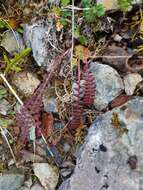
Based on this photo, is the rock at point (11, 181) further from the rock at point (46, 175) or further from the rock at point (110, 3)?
the rock at point (110, 3)

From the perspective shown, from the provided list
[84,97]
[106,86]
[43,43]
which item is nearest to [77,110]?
[84,97]

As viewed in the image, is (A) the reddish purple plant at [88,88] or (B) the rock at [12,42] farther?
(B) the rock at [12,42]

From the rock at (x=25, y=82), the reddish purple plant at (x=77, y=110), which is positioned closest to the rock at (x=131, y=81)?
the reddish purple plant at (x=77, y=110)

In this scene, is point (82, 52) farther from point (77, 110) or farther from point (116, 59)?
point (77, 110)

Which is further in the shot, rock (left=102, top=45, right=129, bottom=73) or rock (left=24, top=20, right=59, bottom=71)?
rock (left=24, top=20, right=59, bottom=71)

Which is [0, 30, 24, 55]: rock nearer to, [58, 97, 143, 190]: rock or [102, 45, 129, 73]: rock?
[102, 45, 129, 73]: rock

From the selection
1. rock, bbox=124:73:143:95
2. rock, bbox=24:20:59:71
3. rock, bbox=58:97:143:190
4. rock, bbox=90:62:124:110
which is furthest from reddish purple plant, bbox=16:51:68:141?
rock, bbox=124:73:143:95
